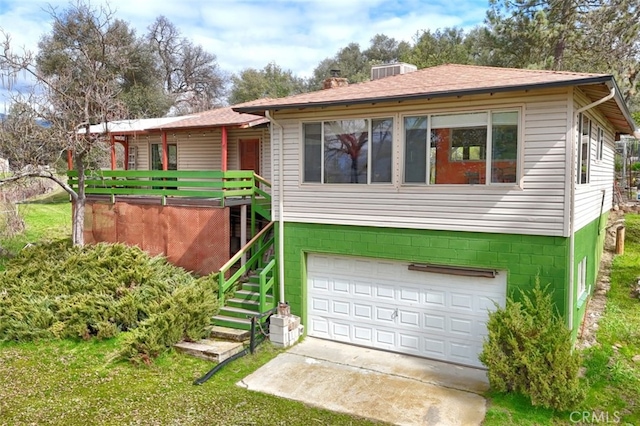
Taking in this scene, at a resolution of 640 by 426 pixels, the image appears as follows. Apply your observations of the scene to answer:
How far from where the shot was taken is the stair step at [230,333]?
9125 millimetres

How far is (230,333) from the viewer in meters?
9.21

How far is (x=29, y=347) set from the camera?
9.05 metres

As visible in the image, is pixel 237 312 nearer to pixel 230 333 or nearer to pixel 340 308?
pixel 230 333

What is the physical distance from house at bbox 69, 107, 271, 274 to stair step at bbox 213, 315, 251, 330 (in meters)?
1.65

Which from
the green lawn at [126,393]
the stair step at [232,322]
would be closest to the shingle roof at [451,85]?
the stair step at [232,322]

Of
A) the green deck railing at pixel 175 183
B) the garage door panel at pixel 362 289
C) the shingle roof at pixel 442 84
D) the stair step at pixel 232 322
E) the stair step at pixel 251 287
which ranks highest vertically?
the shingle roof at pixel 442 84

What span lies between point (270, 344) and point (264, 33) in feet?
145

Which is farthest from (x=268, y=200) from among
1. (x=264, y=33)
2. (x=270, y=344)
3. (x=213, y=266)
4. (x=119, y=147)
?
(x=264, y=33)

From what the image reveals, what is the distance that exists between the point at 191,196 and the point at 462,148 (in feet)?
22.5

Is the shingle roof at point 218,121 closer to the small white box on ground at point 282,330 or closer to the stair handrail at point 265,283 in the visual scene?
the stair handrail at point 265,283

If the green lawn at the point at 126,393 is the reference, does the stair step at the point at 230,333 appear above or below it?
above

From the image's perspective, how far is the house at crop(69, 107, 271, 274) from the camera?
37.0ft

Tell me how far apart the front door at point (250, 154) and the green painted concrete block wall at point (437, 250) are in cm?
580

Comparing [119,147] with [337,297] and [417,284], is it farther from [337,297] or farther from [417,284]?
[417,284]
